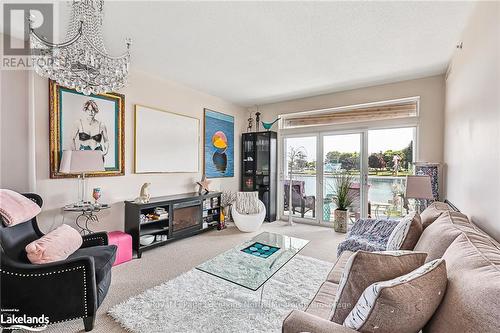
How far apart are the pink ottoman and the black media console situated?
0.14 m

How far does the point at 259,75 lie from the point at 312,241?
2819mm

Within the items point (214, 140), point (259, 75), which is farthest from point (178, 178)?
point (259, 75)

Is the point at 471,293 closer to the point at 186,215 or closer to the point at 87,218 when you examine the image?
the point at 186,215

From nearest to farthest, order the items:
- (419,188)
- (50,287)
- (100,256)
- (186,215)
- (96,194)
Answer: (50,287)
(100,256)
(419,188)
(96,194)
(186,215)

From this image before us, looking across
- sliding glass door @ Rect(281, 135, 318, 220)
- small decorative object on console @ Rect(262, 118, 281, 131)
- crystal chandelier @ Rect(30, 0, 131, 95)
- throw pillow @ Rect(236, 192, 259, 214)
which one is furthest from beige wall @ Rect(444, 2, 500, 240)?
small decorative object on console @ Rect(262, 118, 281, 131)

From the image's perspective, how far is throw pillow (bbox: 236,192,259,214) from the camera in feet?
14.3

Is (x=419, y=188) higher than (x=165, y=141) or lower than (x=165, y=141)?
lower

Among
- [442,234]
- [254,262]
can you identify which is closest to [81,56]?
[254,262]

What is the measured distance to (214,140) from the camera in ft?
15.7

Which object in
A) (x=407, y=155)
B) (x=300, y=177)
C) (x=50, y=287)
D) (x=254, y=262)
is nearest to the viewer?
(x=50, y=287)

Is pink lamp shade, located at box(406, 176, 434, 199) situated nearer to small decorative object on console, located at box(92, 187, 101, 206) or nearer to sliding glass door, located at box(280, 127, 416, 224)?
sliding glass door, located at box(280, 127, 416, 224)

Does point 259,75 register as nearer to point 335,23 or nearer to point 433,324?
point 335,23

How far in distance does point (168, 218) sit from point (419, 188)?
11.3 ft

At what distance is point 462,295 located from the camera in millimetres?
851
